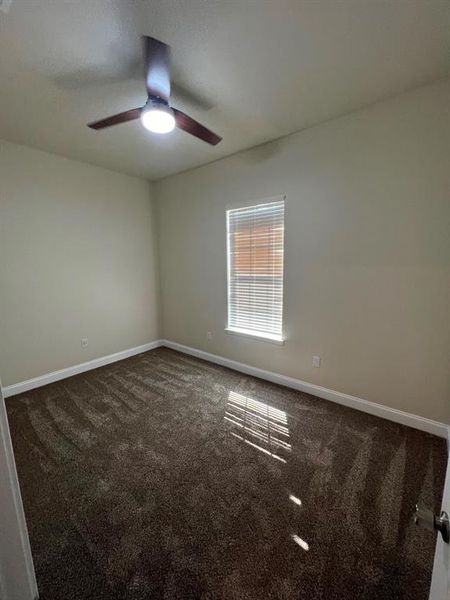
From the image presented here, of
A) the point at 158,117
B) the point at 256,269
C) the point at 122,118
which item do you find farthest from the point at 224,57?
the point at 256,269

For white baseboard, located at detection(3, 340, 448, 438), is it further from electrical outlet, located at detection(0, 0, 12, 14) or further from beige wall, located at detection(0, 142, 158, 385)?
electrical outlet, located at detection(0, 0, 12, 14)

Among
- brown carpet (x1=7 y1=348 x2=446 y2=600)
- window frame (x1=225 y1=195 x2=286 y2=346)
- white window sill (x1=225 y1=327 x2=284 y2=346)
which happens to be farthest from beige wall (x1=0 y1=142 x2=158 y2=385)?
white window sill (x1=225 y1=327 x2=284 y2=346)

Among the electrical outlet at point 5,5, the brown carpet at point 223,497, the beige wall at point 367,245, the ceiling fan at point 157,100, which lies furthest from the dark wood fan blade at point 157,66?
the brown carpet at point 223,497

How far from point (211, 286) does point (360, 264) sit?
1874mm

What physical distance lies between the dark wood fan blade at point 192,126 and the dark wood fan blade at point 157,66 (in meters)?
0.12

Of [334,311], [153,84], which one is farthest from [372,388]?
[153,84]

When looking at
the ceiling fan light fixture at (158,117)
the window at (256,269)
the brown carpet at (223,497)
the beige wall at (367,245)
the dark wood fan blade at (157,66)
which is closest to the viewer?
the brown carpet at (223,497)

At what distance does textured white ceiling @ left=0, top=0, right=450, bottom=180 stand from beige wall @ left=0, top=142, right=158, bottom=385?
605 millimetres

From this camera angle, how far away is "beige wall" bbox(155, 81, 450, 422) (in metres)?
1.95

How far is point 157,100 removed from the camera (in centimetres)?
164

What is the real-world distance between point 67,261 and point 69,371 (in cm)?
141

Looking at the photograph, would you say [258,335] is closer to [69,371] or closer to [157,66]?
[69,371]

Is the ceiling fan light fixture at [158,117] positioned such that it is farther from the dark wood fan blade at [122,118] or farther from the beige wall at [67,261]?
the beige wall at [67,261]

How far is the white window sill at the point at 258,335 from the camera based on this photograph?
2.92 meters
